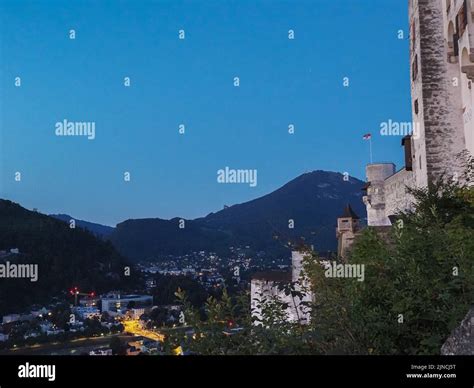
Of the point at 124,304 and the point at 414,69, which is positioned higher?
the point at 414,69

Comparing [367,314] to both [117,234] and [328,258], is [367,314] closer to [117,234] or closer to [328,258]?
[328,258]

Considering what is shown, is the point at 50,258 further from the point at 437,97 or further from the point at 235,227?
the point at 437,97

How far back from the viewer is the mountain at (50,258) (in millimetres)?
23562

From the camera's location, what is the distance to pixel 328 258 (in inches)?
337

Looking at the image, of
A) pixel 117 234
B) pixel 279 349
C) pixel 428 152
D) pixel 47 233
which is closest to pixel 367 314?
pixel 279 349

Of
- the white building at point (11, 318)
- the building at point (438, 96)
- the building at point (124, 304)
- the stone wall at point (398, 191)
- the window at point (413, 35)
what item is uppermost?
the window at point (413, 35)

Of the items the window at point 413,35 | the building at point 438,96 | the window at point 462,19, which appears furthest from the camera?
the window at point 413,35

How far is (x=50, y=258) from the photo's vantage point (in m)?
27.4

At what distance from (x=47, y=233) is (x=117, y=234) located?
583 centimetres

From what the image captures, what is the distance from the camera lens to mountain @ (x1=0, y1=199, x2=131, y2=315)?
77.3 feet

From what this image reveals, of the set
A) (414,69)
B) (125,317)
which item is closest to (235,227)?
(414,69)

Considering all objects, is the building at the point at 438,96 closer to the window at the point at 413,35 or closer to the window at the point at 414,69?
the window at the point at 414,69

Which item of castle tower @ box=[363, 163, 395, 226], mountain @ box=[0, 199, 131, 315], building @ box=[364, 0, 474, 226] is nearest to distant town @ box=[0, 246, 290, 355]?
mountain @ box=[0, 199, 131, 315]

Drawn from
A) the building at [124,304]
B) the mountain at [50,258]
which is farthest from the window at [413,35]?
the building at [124,304]
